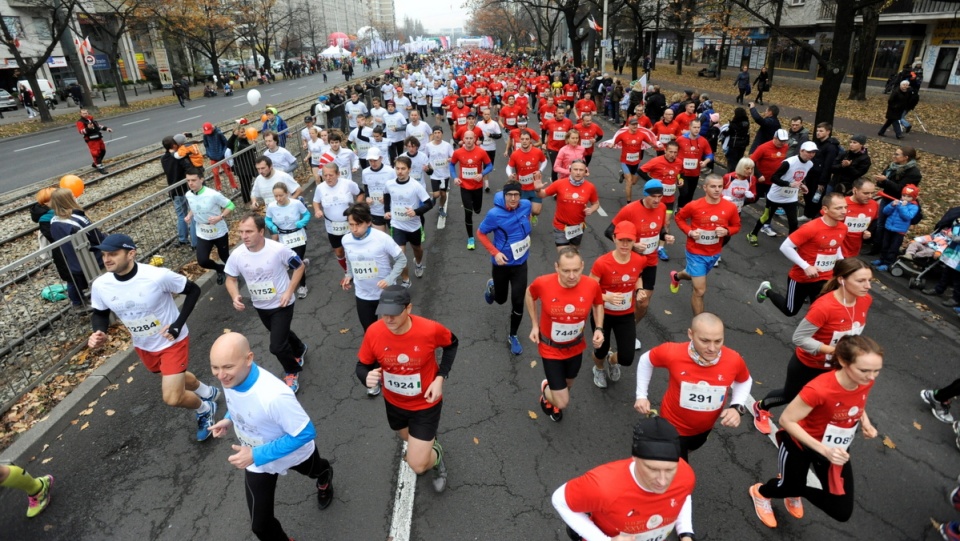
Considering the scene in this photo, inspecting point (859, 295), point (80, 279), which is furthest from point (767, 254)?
point (80, 279)

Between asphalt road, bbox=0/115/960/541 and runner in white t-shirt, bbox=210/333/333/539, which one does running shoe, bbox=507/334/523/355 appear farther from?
runner in white t-shirt, bbox=210/333/333/539

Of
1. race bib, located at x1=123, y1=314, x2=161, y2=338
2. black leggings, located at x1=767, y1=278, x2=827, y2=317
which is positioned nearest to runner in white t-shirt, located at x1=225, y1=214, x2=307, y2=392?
race bib, located at x1=123, y1=314, x2=161, y2=338

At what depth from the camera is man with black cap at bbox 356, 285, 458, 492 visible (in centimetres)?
364

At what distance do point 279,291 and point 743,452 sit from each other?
4.81 meters

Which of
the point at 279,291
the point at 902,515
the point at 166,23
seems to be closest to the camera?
the point at 902,515

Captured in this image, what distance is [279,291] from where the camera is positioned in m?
5.16

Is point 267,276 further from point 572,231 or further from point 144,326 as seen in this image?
point 572,231

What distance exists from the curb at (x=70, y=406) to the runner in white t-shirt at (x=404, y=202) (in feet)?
12.3

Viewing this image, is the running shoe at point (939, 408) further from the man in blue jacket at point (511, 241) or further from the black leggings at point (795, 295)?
the man in blue jacket at point (511, 241)

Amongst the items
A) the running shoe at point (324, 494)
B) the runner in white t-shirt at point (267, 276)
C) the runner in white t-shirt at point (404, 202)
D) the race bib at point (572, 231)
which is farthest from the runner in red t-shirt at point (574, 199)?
the running shoe at point (324, 494)

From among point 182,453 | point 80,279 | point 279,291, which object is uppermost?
point 279,291

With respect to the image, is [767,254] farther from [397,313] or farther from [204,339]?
[204,339]

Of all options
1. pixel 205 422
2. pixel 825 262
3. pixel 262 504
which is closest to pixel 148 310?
pixel 205 422

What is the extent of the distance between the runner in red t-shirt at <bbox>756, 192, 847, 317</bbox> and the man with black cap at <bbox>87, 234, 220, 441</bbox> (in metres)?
6.26
